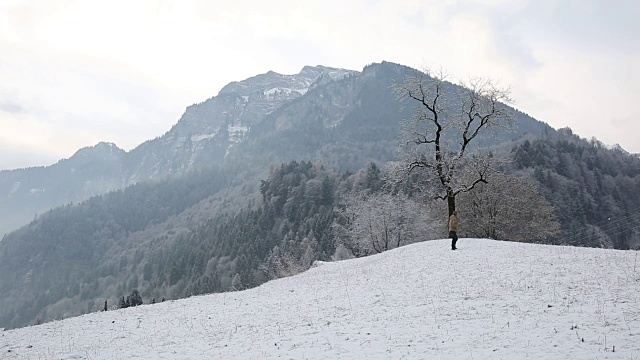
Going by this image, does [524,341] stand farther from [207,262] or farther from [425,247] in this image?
[207,262]

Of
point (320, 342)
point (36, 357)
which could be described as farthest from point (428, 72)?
point (36, 357)

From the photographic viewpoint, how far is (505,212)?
5431cm

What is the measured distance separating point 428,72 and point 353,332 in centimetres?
3129

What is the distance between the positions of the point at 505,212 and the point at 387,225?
19508 millimetres

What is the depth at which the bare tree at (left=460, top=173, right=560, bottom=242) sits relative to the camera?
177 feet

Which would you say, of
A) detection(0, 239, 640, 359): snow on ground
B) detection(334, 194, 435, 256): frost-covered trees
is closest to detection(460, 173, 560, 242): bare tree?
detection(334, 194, 435, 256): frost-covered trees

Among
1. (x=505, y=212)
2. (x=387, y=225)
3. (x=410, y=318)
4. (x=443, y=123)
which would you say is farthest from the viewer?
(x=387, y=225)

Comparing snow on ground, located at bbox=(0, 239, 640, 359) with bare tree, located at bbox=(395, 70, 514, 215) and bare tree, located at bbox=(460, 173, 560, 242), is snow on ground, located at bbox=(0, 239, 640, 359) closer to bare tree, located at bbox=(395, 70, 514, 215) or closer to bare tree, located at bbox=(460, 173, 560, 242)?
bare tree, located at bbox=(395, 70, 514, 215)

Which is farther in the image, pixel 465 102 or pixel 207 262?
pixel 207 262

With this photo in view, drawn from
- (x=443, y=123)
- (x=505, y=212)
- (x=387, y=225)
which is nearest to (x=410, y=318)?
(x=443, y=123)

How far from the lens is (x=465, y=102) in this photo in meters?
39.4

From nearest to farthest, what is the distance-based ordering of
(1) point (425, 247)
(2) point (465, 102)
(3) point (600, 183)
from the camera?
1. (1) point (425, 247)
2. (2) point (465, 102)
3. (3) point (600, 183)

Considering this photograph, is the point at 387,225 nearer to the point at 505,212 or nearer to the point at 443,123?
the point at 505,212

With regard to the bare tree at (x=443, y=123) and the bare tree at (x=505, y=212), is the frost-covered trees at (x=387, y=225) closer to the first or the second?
the bare tree at (x=505, y=212)
